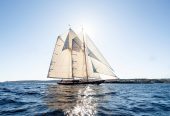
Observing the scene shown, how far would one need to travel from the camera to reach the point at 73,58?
8206 centimetres

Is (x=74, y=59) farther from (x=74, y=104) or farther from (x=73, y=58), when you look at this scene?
(x=74, y=104)

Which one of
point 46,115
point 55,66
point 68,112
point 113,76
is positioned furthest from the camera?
point 55,66

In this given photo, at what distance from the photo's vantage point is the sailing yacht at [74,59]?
264ft

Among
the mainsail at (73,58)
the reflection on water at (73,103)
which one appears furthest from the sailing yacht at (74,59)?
the reflection on water at (73,103)

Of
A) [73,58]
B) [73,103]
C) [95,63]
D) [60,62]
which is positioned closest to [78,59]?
[73,58]

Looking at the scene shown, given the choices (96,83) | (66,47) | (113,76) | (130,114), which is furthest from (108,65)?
(130,114)

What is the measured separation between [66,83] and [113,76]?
19.8 meters

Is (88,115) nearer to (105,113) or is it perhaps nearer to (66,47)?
(105,113)

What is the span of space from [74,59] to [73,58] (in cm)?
50

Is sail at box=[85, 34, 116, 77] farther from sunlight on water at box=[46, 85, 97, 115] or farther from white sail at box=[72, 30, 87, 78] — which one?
sunlight on water at box=[46, 85, 97, 115]

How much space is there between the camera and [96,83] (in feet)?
274

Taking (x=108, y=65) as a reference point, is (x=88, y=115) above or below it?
below

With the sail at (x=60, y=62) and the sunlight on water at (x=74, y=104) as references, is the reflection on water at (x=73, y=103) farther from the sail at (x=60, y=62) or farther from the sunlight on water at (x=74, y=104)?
the sail at (x=60, y=62)

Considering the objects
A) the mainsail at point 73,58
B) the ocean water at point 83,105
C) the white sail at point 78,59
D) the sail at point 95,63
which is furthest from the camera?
the white sail at point 78,59
